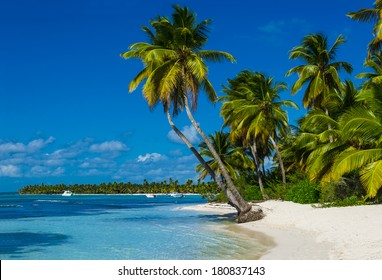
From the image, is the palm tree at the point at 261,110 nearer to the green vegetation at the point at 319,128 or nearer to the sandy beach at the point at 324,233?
the green vegetation at the point at 319,128

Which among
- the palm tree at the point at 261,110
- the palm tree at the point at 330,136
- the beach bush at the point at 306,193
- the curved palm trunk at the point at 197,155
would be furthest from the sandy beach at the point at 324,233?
the palm tree at the point at 261,110

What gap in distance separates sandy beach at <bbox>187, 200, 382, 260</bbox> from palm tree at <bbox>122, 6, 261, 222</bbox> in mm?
3068

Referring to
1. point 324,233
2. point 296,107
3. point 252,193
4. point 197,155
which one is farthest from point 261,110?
point 324,233

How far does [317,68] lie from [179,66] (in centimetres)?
1367

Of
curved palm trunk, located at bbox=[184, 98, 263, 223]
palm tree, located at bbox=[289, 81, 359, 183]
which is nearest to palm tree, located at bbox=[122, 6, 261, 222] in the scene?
curved palm trunk, located at bbox=[184, 98, 263, 223]

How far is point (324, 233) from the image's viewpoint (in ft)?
51.1

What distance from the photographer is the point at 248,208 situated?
24.1 m

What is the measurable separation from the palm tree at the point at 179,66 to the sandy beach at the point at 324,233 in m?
3.07

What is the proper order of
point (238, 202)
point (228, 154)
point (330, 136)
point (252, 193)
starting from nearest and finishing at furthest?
1. point (238, 202)
2. point (330, 136)
3. point (252, 193)
4. point (228, 154)

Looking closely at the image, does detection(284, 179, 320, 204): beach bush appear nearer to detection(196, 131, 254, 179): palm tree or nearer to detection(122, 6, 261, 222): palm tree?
detection(122, 6, 261, 222): palm tree

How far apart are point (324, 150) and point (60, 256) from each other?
15985mm

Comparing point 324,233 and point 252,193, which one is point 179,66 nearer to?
point 324,233

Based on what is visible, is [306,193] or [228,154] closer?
[306,193]
